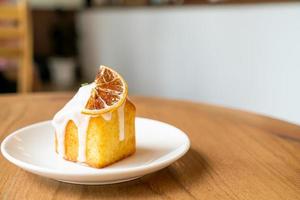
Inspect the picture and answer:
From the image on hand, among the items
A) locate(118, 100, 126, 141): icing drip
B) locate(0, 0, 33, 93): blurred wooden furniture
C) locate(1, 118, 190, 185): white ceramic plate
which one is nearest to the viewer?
locate(1, 118, 190, 185): white ceramic plate

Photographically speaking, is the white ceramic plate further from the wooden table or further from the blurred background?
the blurred background

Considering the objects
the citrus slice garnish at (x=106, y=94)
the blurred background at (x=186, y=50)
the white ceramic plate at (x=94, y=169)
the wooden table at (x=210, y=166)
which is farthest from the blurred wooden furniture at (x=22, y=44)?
the citrus slice garnish at (x=106, y=94)

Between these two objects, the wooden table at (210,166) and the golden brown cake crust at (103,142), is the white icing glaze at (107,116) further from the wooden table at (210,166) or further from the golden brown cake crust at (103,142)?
the wooden table at (210,166)

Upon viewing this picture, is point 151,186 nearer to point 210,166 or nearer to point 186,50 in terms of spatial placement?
point 210,166

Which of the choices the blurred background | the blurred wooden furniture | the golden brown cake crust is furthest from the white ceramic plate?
the blurred wooden furniture

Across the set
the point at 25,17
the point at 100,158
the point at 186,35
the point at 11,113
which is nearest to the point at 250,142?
the point at 100,158

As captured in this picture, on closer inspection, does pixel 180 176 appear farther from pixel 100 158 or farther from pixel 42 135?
pixel 42 135

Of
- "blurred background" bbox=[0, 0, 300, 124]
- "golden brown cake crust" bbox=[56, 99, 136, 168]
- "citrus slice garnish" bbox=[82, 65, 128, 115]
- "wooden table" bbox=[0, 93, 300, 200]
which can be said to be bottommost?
"blurred background" bbox=[0, 0, 300, 124]

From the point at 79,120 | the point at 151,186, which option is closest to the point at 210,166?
the point at 151,186
